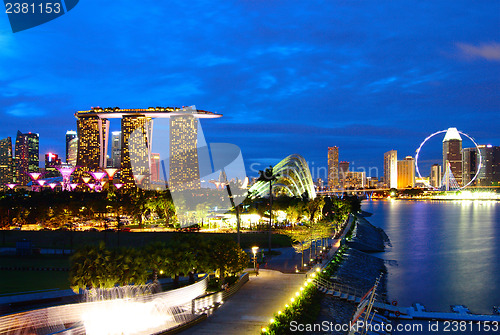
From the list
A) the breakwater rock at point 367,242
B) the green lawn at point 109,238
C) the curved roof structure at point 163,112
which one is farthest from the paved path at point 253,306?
the curved roof structure at point 163,112

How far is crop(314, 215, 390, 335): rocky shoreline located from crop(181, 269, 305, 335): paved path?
76.6 inches

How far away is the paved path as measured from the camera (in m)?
16.9

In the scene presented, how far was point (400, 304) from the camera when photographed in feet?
90.6

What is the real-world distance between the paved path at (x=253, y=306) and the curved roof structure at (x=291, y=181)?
182 ft

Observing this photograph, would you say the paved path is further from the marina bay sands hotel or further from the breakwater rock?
the marina bay sands hotel

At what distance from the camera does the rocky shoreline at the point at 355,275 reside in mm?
21714

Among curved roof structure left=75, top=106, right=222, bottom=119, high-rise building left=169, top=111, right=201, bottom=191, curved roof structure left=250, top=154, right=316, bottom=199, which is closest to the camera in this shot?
curved roof structure left=250, top=154, right=316, bottom=199

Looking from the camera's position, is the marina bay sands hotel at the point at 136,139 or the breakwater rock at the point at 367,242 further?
the marina bay sands hotel at the point at 136,139

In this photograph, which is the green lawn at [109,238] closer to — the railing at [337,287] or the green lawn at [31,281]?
the green lawn at [31,281]

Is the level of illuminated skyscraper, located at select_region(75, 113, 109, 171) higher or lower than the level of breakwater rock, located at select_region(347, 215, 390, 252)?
higher

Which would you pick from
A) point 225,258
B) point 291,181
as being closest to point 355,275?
point 225,258

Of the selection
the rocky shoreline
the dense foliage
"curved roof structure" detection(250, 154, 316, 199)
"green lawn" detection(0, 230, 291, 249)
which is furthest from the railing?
"curved roof structure" detection(250, 154, 316, 199)

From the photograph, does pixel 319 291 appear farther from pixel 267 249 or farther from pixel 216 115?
pixel 216 115

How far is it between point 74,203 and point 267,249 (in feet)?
93.5
